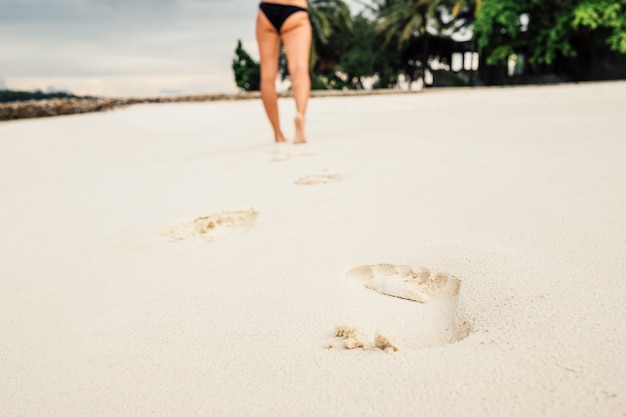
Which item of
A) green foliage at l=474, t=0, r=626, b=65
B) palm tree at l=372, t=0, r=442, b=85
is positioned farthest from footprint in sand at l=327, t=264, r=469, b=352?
palm tree at l=372, t=0, r=442, b=85

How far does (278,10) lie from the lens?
279 centimetres

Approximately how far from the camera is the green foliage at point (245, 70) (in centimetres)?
2023

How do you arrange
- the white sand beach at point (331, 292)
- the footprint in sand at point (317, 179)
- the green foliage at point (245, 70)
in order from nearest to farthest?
the white sand beach at point (331, 292)
the footprint in sand at point (317, 179)
the green foliage at point (245, 70)

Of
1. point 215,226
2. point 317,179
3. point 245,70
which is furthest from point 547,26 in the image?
point 215,226

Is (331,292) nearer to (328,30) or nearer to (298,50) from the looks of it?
(298,50)

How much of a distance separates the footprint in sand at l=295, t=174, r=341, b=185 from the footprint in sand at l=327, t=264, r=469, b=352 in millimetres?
776

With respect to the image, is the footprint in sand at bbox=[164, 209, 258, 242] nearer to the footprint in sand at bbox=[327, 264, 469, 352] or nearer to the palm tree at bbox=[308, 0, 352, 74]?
the footprint in sand at bbox=[327, 264, 469, 352]

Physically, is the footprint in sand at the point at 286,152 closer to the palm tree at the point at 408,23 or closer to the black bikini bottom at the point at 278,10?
the black bikini bottom at the point at 278,10

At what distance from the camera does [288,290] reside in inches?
32.7

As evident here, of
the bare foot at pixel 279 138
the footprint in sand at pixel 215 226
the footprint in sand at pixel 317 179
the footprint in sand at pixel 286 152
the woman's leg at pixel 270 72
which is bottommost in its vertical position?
the footprint in sand at pixel 215 226

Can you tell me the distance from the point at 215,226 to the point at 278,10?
6.54 ft

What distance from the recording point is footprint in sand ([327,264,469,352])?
2.15 feet

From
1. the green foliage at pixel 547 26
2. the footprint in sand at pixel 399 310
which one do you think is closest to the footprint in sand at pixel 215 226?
the footprint in sand at pixel 399 310

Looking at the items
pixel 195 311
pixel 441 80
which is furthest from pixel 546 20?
pixel 195 311
